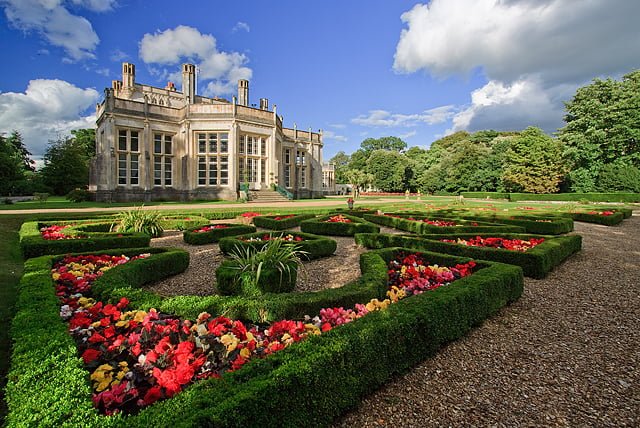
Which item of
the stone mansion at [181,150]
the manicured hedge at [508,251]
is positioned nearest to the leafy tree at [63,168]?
the stone mansion at [181,150]

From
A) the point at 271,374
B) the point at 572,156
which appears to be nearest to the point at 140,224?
the point at 271,374

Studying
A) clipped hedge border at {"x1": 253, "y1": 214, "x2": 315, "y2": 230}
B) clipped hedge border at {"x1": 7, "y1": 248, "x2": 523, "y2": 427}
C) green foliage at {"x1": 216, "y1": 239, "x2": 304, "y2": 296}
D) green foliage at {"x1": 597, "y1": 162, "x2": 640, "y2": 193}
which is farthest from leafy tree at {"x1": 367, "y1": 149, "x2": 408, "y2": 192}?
clipped hedge border at {"x1": 7, "y1": 248, "x2": 523, "y2": 427}

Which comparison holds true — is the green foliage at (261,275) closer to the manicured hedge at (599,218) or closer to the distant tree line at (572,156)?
the manicured hedge at (599,218)

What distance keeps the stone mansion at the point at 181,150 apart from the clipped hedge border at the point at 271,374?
2377cm

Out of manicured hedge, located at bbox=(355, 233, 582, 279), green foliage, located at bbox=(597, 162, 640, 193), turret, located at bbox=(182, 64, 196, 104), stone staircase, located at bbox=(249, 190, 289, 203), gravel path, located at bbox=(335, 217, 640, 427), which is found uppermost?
turret, located at bbox=(182, 64, 196, 104)

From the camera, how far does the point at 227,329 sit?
309cm

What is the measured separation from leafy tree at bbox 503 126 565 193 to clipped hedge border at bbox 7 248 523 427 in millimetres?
43548

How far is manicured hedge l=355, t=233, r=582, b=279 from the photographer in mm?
5949

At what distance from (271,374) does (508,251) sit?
222 inches

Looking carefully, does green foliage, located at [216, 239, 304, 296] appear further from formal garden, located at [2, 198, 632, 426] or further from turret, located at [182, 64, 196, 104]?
turret, located at [182, 64, 196, 104]

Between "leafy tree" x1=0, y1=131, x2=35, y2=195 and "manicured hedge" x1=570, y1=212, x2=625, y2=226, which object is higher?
"leafy tree" x1=0, y1=131, x2=35, y2=195

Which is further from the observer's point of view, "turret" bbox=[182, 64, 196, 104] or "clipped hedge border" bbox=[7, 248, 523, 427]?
"turret" bbox=[182, 64, 196, 104]

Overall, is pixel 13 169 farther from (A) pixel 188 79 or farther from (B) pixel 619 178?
(B) pixel 619 178

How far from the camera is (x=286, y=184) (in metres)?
35.2
